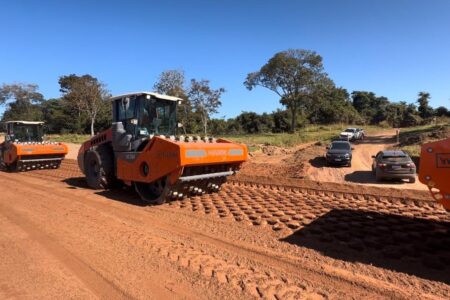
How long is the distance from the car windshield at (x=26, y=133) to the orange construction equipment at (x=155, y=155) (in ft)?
29.5

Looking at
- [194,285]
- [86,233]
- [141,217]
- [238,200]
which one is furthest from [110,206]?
[194,285]

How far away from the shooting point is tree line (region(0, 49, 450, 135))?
49531 millimetres

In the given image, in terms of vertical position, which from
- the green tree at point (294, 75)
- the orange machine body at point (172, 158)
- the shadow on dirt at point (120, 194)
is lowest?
the shadow on dirt at point (120, 194)

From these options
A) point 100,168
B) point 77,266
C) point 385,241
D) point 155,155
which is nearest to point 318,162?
point 100,168

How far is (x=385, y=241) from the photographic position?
18.3ft

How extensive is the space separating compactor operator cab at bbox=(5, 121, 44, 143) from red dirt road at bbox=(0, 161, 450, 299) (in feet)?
34.3

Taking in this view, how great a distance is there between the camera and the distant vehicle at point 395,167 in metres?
15.4

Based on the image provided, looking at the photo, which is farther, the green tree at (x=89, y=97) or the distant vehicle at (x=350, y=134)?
the green tree at (x=89, y=97)

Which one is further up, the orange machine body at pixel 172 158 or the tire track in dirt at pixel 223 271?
the orange machine body at pixel 172 158

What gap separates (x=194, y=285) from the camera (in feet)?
14.0

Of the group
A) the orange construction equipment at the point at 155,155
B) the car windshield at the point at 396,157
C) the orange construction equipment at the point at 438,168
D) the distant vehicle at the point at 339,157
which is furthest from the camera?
the distant vehicle at the point at 339,157

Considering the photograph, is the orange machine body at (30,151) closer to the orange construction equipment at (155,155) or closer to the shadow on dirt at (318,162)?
the orange construction equipment at (155,155)

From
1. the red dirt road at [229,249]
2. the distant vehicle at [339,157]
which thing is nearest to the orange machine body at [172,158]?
the red dirt road at [229,249]

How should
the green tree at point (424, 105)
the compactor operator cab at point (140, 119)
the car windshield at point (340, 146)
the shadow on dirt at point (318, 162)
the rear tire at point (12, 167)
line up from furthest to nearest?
the green tree at point (424, 105), the car windshield at point (340, 146), the shadow on dirt at point (318, 162), the rear tire at point (12, 167), the compactor operator cab at point (140, 119)
